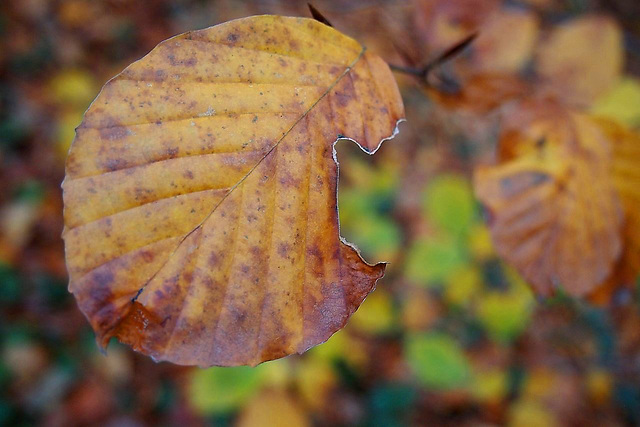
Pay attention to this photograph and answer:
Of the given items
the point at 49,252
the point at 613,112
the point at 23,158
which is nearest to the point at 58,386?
the point at 49,252

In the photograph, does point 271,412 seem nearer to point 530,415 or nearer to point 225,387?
point 225,387

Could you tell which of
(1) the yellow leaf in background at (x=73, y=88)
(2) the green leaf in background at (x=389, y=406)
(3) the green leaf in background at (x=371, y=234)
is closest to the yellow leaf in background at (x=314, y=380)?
(2) the green leaf in background at (x=389, y=406)

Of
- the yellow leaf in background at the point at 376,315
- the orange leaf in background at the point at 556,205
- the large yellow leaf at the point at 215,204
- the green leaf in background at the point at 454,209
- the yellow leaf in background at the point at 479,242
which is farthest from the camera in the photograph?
the yellow leaf in background at the point at 376,315

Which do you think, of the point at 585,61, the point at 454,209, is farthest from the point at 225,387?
the point at 585,61

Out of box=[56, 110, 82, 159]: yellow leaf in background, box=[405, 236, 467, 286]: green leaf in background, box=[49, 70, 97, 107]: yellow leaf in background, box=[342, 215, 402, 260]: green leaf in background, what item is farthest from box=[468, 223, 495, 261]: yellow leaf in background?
box=[49, 70, 97, 107]: yellow leaf in background

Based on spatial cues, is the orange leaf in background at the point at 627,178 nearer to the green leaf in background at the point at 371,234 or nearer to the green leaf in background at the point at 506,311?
the green leaf in background at the point at 506,311

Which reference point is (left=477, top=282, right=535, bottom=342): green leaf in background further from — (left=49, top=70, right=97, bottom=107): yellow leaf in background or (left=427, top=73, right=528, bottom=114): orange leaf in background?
(left=49, top=70, right=97, bottom=107): yellow leaf in background
